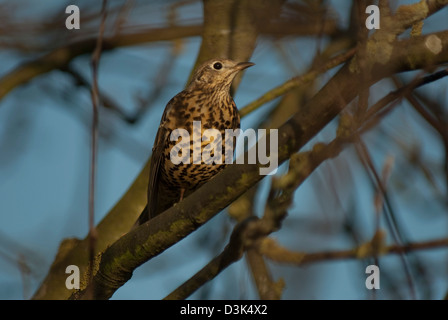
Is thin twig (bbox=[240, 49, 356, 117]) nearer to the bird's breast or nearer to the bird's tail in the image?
the bird's breast

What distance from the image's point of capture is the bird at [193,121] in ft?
17.6

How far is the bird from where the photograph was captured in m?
5.37

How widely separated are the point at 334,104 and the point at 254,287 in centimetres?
143

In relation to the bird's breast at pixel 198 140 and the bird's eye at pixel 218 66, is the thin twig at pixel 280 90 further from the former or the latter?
the bird's eye at pixel 218 66

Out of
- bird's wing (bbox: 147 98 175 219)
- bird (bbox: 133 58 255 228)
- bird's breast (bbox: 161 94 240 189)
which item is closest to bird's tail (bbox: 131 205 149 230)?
bird (bbox: 133 58 255 228)

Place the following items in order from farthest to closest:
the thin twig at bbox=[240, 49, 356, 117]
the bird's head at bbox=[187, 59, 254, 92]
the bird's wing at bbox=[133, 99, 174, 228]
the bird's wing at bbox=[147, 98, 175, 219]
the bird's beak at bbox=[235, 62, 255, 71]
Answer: the bird's head at bbox=[187, 59, 254, 92], the bird's beak at bbox=[235, 62, 255, 71], the bird's wing at bbox=[147, 98, 175, 219], the bird's wing at bbox=[133, 99, 174, 228], the thin twig at bbox=[240, 49, 356, 117]

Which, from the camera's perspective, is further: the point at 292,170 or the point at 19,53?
the point at 19,53

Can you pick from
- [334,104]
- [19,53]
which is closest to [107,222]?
[19,53]

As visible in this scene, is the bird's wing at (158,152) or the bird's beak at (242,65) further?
the bird's beak at (242,65)

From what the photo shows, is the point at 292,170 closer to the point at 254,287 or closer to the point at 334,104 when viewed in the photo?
the point at 334,104

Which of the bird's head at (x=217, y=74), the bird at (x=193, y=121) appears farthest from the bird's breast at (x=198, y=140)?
the bird's head at (x=217, y=74)

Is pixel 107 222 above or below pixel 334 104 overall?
above

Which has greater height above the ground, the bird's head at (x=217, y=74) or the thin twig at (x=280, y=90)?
the bird's head at (x=217, y=74)
